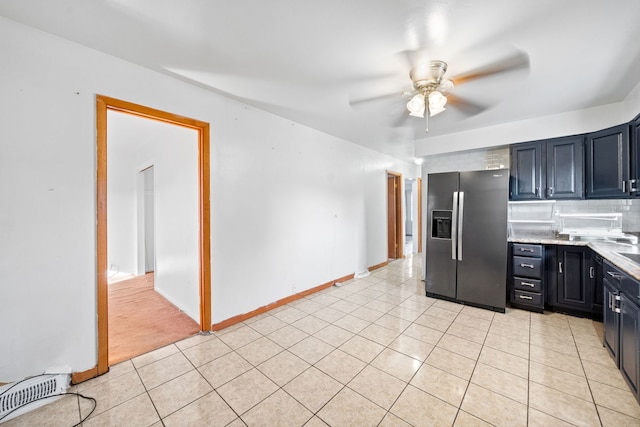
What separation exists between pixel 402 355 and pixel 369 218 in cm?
306

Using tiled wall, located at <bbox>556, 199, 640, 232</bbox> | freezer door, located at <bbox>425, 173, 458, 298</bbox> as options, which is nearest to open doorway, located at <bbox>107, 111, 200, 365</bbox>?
freezer door, located at <bbox>425, 173, 458, 298</bbox>

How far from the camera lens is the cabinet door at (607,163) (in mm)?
2617

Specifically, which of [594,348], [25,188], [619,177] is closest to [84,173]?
[25,188]

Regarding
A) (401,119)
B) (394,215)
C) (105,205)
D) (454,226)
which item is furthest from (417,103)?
(394,215)

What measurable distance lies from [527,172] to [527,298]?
1.64 m

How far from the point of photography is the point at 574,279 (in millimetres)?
2932

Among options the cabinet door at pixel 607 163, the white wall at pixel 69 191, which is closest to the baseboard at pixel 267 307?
the white wall at pixel 69 191

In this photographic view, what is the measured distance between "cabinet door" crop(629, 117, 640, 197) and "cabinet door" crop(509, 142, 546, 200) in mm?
805

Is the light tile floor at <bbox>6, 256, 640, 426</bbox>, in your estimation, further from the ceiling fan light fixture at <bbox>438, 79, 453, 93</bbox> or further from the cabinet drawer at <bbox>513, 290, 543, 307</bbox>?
the ceiling fan light fixture at <bbox>438, 79, 453, 93</bbox>

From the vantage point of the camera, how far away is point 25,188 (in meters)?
1.70

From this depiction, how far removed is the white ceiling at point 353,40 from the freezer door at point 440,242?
1.15m

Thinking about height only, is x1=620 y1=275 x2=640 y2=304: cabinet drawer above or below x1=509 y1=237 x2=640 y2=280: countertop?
below

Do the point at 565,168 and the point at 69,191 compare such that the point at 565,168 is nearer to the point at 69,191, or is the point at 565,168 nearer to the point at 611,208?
the point at 611,208

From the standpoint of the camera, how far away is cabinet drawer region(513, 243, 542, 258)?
10.0ft
